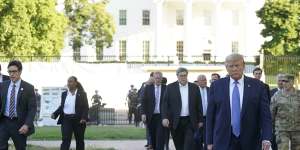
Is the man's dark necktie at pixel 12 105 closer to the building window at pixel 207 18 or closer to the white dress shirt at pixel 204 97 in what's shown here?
the white dress shirt at pixel 204 97

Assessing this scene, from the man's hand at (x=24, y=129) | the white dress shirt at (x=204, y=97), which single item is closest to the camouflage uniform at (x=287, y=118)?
the white dress shirt at (x=204, y=97)

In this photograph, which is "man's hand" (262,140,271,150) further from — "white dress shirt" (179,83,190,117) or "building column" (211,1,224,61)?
"building column" (211,1,224,61)

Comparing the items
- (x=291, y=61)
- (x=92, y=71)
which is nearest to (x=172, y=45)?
(x=291, y=61)

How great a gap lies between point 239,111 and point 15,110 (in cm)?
424

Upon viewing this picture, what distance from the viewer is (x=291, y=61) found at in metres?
50.4

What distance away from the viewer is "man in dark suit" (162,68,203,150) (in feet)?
44.0

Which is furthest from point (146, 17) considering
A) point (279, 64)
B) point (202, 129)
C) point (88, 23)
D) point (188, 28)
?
point (202, 129)

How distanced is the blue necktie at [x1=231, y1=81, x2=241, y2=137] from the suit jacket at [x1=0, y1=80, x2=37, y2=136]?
3.90 m

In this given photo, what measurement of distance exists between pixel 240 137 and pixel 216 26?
6771 cm

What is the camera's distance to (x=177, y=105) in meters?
13.4

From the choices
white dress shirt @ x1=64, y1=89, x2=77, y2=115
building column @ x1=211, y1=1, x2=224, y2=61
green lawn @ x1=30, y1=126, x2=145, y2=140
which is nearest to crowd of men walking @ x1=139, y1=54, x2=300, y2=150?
white dress shirt @ x1=64, y1=89, x2=77, y2=115

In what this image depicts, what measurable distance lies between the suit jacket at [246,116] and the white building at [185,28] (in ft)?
212

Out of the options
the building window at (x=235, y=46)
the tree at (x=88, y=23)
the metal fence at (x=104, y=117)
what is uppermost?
the tree at (x=88, y=23)

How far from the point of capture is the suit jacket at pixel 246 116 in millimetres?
8930
